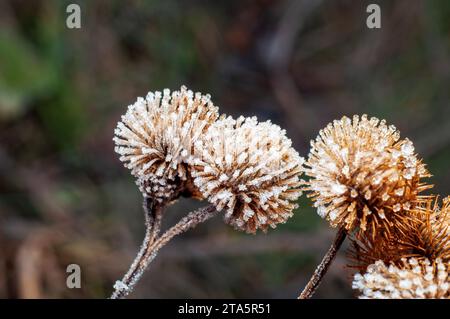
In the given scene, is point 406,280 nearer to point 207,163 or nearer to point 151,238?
point 207,163

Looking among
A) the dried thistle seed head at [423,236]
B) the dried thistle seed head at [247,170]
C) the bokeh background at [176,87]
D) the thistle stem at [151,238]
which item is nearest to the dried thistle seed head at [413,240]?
the dried thistle seed head at [423,236]

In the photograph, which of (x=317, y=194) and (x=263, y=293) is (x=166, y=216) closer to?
(x=263, y=293)

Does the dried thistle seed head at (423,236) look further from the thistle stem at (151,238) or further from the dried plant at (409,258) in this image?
the thistle stem at (151,238)

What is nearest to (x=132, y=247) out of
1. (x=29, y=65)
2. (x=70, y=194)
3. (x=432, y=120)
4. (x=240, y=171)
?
(x=70, y=194)

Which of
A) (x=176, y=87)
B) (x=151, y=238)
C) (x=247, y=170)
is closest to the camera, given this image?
(x=247, y=170)

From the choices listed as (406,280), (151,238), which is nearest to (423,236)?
(406,280)

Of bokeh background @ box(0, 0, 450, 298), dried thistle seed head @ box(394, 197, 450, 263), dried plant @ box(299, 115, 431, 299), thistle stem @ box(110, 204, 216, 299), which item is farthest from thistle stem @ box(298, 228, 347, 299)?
bokeh background @ box(0, 0, 450, 298)

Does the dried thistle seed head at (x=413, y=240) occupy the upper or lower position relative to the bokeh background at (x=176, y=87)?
lower

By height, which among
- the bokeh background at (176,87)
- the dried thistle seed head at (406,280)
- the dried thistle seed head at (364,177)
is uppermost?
the bokeh background at (176,87)
